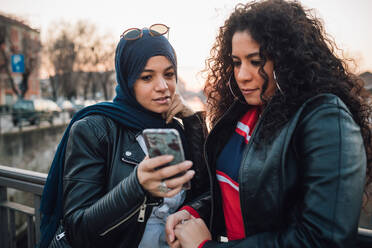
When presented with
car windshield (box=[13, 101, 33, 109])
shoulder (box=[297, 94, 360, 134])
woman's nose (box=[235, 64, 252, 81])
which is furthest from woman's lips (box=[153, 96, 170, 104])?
car windshield (box=[13, 101, 33, 109])

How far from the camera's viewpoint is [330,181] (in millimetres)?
1022

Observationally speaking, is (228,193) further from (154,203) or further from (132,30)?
(132,30)

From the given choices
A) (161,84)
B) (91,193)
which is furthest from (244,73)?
(91,193)

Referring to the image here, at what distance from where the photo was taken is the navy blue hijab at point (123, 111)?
1.78 meters

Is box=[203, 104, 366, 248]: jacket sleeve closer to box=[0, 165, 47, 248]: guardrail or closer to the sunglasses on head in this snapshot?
the sunglasses on head

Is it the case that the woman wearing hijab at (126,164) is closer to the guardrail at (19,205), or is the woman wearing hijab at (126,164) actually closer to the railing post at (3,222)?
the guardrail at (19,205)

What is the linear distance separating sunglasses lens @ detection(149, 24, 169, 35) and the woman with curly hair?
17.5 inches

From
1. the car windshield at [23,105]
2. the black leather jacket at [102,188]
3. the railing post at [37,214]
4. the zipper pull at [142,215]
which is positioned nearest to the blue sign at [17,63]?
the car windshield at [23,105]

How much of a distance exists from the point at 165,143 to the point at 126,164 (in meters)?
0.62

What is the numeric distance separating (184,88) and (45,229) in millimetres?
1577

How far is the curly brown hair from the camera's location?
1.28 m

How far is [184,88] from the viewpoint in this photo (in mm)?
2518

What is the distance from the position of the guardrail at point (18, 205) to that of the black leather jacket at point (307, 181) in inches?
65.2

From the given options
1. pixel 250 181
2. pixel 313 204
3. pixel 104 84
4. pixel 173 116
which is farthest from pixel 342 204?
pixel 104 84
